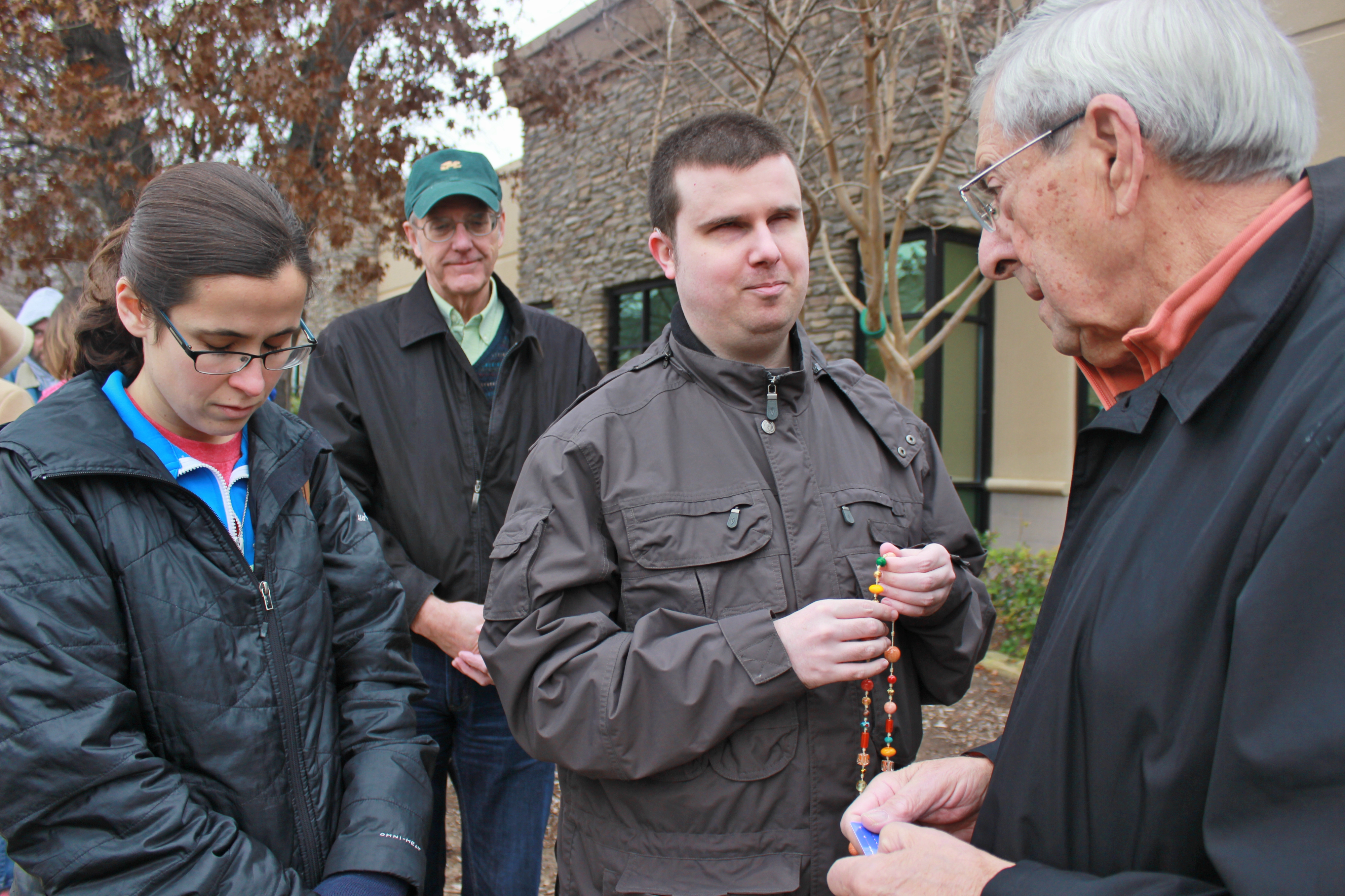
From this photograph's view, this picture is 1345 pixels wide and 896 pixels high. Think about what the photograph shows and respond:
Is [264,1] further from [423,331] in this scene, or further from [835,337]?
[835,337]

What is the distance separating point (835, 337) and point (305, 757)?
836 cm

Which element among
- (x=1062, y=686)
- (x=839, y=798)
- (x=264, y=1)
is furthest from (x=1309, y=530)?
(x=264, y=1)

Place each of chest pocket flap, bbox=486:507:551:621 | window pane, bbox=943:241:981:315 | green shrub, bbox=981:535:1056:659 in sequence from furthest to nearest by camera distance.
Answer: window pane, bbox=943:241:981:315 < green shrub, bbox=981:535:1056:659 < chest pocket flap, bbox=486:507:551:621

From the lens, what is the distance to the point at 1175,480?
3.59ft

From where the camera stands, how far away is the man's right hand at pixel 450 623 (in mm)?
2402

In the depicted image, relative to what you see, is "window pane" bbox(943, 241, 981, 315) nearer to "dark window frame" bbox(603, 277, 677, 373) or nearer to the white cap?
"dark window frame" bbox(603, 277, 677, 373)

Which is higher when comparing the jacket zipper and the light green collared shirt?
the light green collared shirt

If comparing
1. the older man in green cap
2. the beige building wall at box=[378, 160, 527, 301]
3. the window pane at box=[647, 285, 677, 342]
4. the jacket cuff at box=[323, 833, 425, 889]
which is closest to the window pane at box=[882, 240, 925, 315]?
the window pane at box=[647, 285, 677, 342]

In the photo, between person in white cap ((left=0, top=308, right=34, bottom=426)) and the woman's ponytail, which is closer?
the woman's ponytail

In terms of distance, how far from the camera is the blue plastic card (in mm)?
1342

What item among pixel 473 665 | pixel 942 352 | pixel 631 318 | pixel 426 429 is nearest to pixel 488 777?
pixel 473 665

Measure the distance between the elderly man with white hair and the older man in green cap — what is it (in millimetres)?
1481

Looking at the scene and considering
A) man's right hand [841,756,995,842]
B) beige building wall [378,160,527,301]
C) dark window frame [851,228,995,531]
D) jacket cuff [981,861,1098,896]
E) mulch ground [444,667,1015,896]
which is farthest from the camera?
beige building wall [378,160,527,301]

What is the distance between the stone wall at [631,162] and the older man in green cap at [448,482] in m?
4.24
